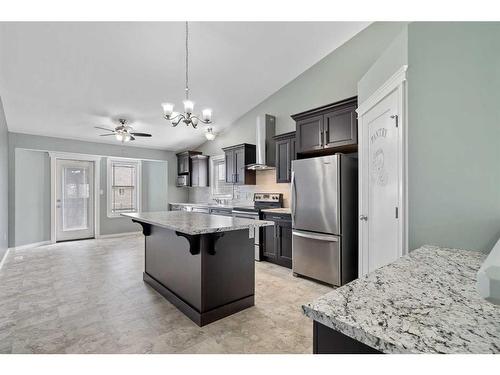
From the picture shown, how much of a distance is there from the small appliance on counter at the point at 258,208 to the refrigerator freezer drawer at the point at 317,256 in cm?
92

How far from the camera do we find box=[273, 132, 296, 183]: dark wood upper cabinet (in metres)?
4.29

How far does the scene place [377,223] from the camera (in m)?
2.47

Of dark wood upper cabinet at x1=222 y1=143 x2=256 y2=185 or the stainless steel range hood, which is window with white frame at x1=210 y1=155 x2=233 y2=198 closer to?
dark wood upper cabinet at x1=222 y1=143 x2=256 y2=185

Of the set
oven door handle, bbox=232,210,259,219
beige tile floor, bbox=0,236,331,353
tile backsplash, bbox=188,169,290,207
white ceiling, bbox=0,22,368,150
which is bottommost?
beige tile floor, bbox=0,236,331,353

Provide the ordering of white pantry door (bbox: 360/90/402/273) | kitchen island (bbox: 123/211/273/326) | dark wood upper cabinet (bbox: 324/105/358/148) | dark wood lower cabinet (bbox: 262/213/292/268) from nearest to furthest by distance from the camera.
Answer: white pantry door (bbox: 360/90/402/273) < kitchen island (bbox: 123/211/273/326) < dark wood upper cabinet (bbox: 324/105/358/148) < dark wood lower cabinet (bbox: 262/213/292/268)

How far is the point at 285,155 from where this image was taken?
4.41 metres

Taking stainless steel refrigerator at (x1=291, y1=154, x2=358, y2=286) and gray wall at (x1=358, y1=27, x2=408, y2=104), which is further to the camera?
stainless steel refrigerator at (x1=291, y1=154, x2=358, y2=286)

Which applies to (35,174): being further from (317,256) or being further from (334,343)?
(334,343)

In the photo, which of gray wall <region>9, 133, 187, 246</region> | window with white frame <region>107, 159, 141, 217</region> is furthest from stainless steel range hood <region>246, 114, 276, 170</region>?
window with white frame <region>107, 159, 141, 217</region>

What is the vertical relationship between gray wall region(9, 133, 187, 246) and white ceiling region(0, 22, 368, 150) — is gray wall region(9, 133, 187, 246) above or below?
below

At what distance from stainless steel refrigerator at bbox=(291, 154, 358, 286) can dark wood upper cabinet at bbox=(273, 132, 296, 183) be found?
2.37 ft

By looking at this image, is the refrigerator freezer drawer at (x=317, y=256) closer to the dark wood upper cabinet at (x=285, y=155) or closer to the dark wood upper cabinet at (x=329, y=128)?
the dark wood upper cabinet at (x=285, y=155)
